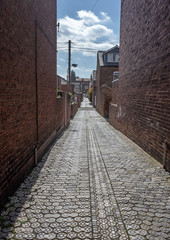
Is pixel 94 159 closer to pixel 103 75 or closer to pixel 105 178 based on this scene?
pixel 105 178

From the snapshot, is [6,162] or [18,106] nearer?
Answer: [6,162]

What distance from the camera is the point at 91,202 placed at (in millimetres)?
3314

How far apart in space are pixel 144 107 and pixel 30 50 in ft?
14.4

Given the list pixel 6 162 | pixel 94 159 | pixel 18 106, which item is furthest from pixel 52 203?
pixel 94 159

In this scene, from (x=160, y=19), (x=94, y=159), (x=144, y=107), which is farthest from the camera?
(x=144, y=107)

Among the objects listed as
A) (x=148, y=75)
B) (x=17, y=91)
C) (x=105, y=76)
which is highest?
(x=105, y=76)

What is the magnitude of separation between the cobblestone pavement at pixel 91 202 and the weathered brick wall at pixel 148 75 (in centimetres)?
108

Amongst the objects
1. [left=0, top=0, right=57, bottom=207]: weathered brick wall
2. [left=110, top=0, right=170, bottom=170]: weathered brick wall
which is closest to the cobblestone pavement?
[left=0, top=0, right=57, bottom=207]: weathered brick wall

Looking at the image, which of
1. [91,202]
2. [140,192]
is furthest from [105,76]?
[91,202]

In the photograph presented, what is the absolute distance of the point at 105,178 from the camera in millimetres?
4355

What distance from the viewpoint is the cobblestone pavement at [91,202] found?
2.57m

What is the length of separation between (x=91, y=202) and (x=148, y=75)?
479 centimetres

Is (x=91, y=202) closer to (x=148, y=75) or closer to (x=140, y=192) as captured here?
(x=140, y=192)

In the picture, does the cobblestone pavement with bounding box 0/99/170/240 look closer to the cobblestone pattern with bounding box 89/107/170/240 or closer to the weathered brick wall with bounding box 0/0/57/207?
the cobblestone pattern with bounding box 89/107/170/240
